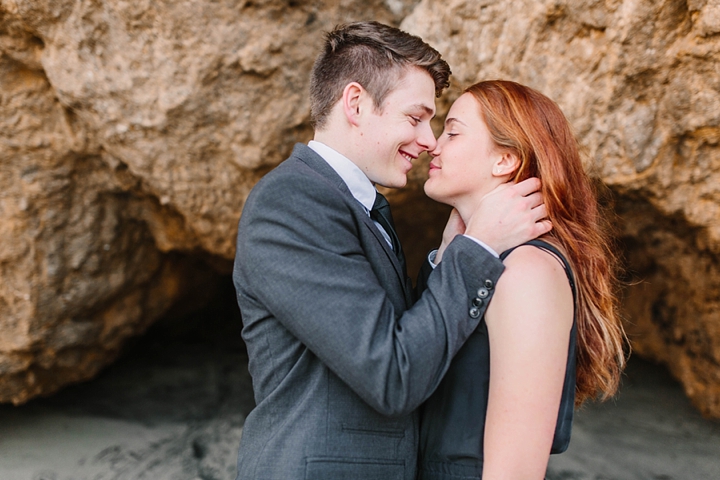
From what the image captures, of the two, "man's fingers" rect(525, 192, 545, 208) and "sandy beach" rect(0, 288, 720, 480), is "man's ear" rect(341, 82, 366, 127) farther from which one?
"sandy beach" rect(0, 288, 720, 480)

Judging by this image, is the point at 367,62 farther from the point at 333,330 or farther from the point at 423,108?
the point at 333,330

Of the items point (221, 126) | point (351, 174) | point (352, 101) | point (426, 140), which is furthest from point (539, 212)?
point (221, 126)

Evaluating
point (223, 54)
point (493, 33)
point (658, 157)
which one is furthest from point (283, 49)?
point (658, 157)

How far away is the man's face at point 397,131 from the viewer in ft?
6.53

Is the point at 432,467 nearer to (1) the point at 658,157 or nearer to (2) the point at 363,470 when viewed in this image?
(2) the point at 363,470

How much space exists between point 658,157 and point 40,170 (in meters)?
3.17

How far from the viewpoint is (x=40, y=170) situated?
3018mm

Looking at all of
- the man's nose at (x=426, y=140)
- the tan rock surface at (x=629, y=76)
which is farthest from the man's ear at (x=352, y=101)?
the tan rock surface at (x=629, y=76)

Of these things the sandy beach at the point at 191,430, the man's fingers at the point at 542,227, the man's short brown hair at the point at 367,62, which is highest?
the man's short brown hair at the point at 367,62

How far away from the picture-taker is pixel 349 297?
148 centimetres

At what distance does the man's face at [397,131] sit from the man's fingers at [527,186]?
0.40m

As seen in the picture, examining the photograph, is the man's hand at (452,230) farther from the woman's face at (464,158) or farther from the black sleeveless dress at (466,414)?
the black sleeveless dress at (466,414)

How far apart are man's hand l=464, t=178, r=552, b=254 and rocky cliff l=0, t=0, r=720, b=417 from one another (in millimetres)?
1009

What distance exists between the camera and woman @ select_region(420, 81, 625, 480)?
1603 millimetres
